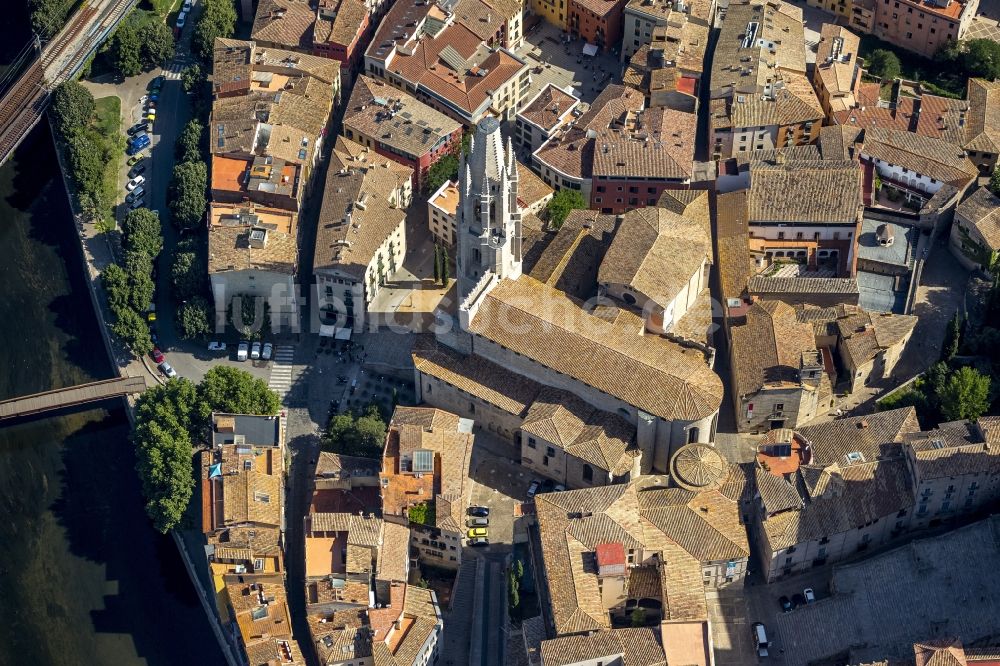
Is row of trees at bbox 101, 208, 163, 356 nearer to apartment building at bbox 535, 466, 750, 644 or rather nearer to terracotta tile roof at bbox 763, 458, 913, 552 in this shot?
apartment building at bbox 535, 466, 750, 644

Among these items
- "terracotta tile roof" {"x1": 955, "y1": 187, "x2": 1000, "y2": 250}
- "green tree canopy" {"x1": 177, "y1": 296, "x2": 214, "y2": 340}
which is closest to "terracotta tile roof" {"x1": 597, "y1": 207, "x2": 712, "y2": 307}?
"terracotta tile roof" {"x1": 955, "y1": 187, "x2": 1000, "y2": 250}

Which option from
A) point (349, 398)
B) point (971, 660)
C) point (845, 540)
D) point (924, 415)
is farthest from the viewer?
point (349, 398)

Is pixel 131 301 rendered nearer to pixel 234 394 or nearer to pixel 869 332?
pixel 234 394

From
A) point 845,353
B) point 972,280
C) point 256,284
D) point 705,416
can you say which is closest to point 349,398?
point 256,284

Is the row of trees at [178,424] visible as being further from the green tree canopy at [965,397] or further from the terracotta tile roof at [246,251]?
the green tree canopy at [965,397]

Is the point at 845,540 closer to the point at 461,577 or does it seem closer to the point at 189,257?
the point at 461,577

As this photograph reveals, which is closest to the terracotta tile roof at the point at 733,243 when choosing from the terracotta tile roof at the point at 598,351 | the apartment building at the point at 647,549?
the terracotta tile roof at the point at 598,351
